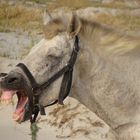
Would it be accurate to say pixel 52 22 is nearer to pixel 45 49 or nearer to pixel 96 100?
pixel 45 49

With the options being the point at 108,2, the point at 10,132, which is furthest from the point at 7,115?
the point at 108,2

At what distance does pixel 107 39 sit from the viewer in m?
5.48

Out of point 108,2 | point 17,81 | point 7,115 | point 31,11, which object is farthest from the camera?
point 108,2

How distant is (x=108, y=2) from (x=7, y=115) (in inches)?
517

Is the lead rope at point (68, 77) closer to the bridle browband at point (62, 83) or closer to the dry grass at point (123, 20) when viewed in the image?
the bridle browband at point (62, 83)

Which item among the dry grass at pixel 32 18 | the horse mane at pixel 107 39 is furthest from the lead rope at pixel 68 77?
the dry grass at pixel 32 18

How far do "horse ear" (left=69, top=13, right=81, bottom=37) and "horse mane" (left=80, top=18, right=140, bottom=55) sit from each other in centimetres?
11

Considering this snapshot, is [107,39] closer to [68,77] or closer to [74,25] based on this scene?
[74,25]

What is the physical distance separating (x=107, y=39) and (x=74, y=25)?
1.15 ft

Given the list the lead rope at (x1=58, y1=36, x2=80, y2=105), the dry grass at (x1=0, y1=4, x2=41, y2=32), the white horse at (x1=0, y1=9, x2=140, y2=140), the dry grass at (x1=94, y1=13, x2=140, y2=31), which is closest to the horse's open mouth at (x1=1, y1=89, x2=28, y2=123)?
the white horse at (x1=0, y1=9, x2=140, y2=140)

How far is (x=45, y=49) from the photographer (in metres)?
5.41

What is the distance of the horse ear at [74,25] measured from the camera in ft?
17.6

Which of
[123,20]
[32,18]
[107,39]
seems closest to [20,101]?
[107,39]

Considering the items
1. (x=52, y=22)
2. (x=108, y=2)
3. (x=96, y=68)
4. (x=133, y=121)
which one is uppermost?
(x=52, y=22)
